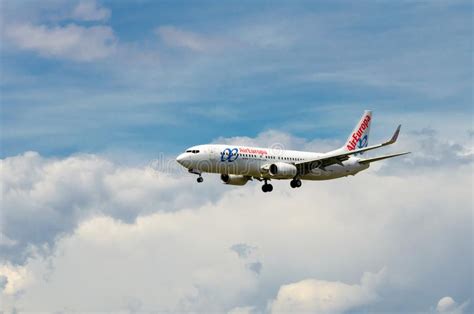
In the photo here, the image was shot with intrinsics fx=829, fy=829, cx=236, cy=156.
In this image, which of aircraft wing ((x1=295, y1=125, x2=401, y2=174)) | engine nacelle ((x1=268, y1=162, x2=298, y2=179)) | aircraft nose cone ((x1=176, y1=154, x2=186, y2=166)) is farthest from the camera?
aircraft wing ((x1=295, y1=125, x2=401, y2=174))

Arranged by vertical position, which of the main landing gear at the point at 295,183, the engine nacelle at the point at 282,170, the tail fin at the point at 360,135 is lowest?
the main landing gear at the point at 295,183

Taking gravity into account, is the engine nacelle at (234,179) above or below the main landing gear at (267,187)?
above

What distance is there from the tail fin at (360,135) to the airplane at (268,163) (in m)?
8.37

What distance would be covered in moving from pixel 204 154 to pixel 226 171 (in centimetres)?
453

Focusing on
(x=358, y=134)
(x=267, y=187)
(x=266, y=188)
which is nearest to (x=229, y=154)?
(x=266, y=188)

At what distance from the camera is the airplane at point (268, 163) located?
103 meters

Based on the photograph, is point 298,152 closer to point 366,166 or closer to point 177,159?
point 366,166

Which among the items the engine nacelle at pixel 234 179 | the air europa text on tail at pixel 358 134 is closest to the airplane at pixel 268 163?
the engine nacelle at pixel 234 179

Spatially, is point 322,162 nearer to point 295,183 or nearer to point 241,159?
point 295,183

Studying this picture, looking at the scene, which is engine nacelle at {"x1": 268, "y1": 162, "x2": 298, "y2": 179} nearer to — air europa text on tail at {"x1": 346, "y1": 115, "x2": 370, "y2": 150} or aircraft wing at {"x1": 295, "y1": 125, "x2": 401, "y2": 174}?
aircraft wing at {"x1": 295, "y1": 125, "x2": 401, "y2": 174}

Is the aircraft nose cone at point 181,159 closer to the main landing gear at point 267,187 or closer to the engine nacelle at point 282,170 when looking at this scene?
the engine nacelle at point 282,170

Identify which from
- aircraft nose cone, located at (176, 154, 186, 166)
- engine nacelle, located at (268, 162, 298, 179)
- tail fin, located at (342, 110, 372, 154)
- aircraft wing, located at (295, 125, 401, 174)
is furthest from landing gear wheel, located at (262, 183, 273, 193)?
tail fin, located at (342, 110, 372, 154)

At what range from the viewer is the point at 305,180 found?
4582 inches

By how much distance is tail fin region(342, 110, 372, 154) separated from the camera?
426ft
